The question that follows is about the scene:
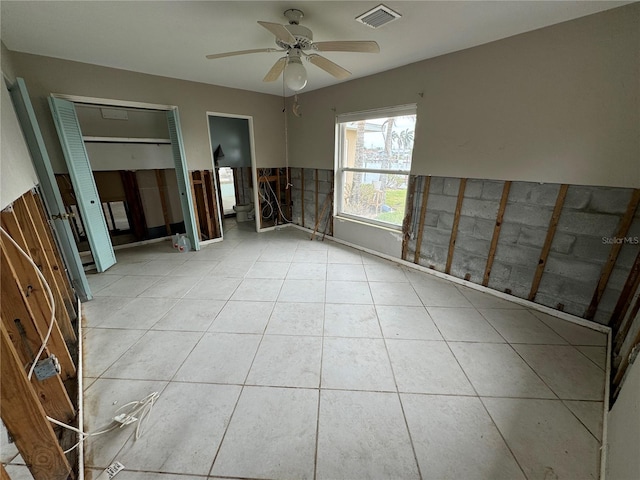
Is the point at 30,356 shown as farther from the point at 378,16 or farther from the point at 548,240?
the point at 548,240

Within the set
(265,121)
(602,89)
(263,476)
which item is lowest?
(263,476)

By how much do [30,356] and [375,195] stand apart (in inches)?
149

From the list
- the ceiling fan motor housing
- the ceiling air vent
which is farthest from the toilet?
the ceiling air vent

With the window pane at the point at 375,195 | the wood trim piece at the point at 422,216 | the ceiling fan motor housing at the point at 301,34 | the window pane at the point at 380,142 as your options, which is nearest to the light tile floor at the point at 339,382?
the wood trim piece at the point at 422,216

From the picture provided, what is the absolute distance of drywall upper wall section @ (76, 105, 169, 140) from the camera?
3.56m

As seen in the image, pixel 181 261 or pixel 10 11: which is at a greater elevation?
pixel 10 11

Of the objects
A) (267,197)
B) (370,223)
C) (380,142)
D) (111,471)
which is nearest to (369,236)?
(370,223)

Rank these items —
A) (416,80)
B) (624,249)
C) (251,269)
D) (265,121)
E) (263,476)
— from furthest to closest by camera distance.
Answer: (265,121)
(251,269)
(416,80)
(624,249)
(263,476)

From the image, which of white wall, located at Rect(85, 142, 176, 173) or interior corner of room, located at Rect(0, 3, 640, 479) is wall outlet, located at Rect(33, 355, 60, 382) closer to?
interior corner of room, located at Rect(0, 3, 640, 479)

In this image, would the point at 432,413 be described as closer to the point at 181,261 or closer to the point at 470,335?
the point at 470,335

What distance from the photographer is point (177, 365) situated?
6.05 feet

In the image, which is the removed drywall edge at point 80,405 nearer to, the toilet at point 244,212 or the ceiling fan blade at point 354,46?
the ceiling fan blade at point 354,46

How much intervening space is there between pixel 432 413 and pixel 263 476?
104 cm

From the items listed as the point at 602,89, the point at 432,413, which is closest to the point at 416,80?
the point at 602,89
